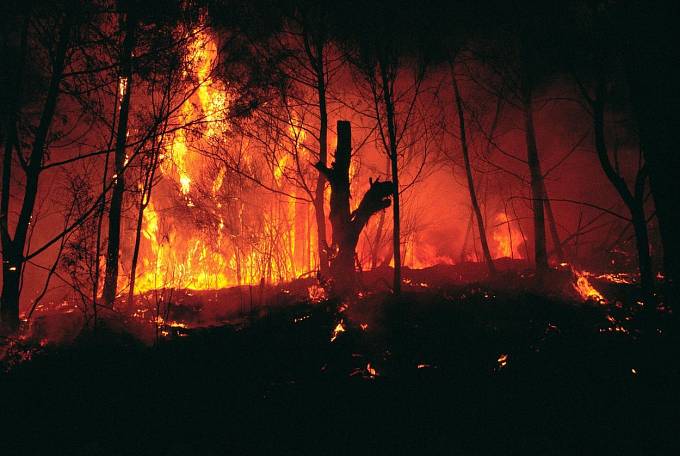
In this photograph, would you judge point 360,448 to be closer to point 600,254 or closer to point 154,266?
point 600,254

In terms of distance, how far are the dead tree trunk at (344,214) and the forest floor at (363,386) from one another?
195 centimetres

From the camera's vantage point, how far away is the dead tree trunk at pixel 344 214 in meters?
10.1

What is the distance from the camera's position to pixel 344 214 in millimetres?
10273

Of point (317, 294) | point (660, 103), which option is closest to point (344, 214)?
point (317, 294)

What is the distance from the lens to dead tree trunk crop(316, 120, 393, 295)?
10.1 meters

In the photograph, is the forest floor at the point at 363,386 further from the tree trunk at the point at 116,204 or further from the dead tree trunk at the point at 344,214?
the tree trunk at the point at 116,204

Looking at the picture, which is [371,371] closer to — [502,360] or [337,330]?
[337,330]

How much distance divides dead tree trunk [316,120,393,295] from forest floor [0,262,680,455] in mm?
1947

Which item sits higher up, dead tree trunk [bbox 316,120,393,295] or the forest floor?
dead tree trunk [bbox 316,120,393,295]

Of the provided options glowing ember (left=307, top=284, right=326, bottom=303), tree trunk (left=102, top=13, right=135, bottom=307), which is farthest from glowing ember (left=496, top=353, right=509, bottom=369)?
tree trunk (left=102, top=13, right=135, bottom=307)

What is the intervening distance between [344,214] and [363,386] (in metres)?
4.59

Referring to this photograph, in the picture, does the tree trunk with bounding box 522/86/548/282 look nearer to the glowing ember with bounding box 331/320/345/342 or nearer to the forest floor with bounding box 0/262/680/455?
the forest floor with bounding box 0/262/680/455

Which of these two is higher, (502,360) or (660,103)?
(660,103)

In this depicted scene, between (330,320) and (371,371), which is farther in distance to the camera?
(330,320)
